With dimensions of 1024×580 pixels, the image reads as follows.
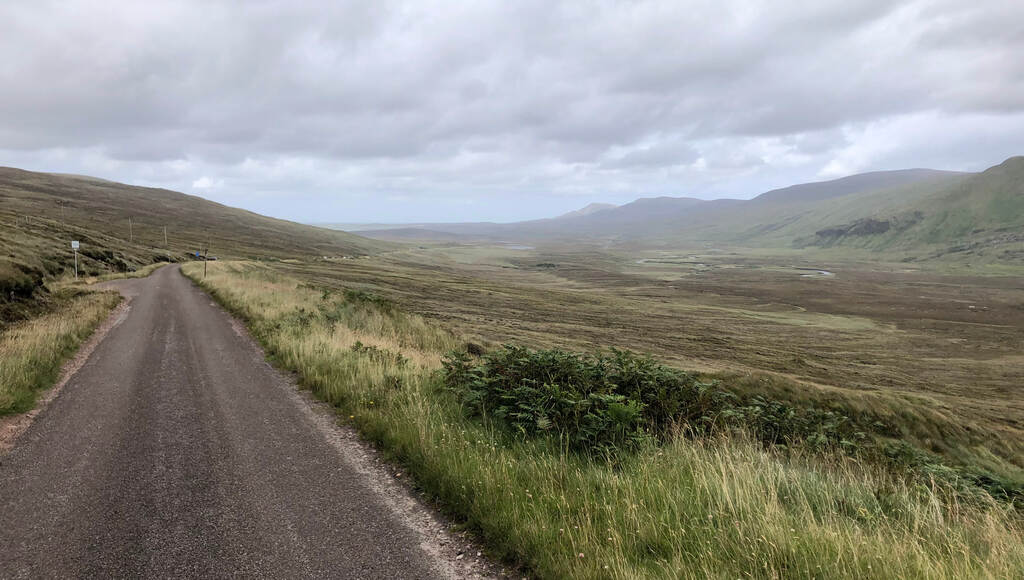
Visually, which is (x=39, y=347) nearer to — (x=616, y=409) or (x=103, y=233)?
(x=616, y=409)

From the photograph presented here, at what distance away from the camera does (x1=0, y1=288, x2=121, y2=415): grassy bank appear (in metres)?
8.66

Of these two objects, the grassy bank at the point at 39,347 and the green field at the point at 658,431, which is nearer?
the green field at the point at 658,431

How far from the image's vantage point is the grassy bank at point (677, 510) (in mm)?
3797

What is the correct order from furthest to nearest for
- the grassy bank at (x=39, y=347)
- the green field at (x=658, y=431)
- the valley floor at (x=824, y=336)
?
1. the valley floor at (x=824, y=336)
2. the grassy bank at (x=39, y=347)
3. the green field at (x=658, y=431)

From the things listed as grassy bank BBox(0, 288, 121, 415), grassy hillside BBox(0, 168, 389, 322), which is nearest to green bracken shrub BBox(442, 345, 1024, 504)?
grassy bank BBox(0, 288, 121, 415)

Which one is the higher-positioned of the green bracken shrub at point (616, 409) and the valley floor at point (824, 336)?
the green bracken shrub at point (616, 409)

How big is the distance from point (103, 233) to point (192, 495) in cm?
10691

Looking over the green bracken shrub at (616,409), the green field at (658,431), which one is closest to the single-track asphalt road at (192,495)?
the green field at (658,431)

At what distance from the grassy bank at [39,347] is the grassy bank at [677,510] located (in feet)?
21.9

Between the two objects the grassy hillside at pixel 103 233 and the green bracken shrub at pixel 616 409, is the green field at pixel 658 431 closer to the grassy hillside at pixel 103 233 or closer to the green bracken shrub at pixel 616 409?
the green bracken shrub at pixel 616 409

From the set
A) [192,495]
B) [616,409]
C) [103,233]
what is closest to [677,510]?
[616,409]

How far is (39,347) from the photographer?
11.6 m

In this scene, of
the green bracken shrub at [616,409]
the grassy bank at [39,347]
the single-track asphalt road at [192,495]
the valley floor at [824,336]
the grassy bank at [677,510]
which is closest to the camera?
the grassy bank at [677,510]

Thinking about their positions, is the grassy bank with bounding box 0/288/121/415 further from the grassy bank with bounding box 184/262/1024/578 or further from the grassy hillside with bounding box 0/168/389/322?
the grassy bank with bounding box 184/262/1024/578
